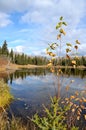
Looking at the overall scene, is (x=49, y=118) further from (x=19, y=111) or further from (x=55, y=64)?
(x=19, y=111)

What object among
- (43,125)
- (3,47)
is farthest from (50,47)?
(3,47)

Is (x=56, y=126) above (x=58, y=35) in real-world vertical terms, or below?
below

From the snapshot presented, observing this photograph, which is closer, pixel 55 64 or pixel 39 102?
pixel 55 64

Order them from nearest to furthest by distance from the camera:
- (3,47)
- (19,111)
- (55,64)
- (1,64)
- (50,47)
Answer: (50,47)
(55,64)
(19,111)
(1,64)
(3,47)

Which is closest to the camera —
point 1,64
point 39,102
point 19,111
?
point 19,111

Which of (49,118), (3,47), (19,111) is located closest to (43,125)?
(49,118)

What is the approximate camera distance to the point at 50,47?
12.7ft

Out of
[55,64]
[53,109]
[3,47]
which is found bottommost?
[53,109]

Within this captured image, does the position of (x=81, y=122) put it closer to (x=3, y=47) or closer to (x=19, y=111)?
(x=19, y=111)

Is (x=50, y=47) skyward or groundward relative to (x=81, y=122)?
skyward

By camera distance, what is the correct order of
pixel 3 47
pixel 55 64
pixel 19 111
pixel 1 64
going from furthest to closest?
pixel 3 47, pixel 1 64, pixel 19 111, pixel 55 64

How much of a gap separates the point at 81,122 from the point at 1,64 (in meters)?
57.5

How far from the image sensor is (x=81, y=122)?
12.3 m

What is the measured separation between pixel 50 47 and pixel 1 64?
214ft
